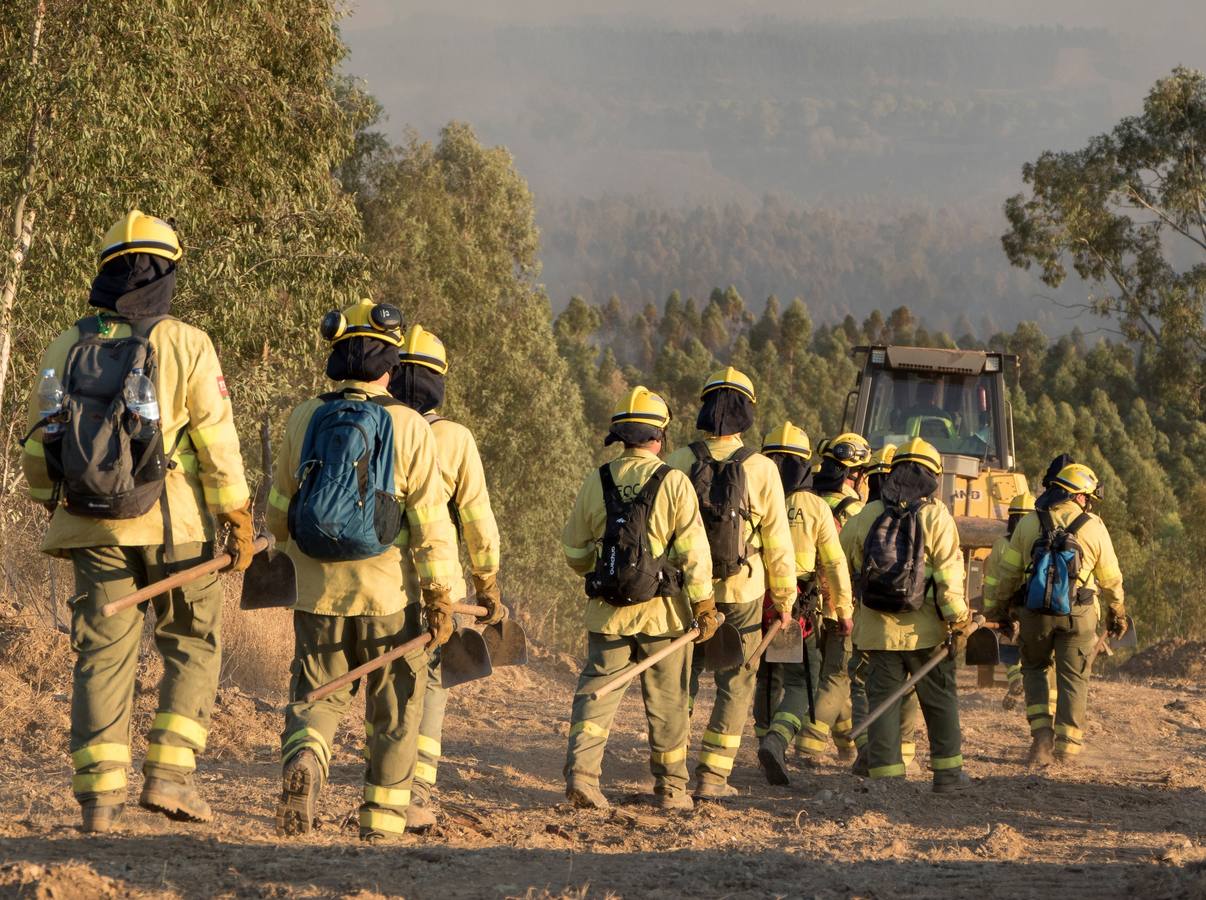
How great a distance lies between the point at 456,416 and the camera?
102 ft

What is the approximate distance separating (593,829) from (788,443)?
370cm

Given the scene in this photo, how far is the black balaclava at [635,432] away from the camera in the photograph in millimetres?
7867

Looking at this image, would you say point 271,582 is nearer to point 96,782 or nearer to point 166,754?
point 166,754

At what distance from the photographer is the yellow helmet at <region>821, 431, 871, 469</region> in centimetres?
1076

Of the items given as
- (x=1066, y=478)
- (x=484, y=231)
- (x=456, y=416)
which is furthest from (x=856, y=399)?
(x=484, y=231)

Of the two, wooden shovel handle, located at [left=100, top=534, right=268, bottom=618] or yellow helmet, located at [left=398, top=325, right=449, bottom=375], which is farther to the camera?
yellow helmet, located at [left=398, top=325, right=449, bottom=375]

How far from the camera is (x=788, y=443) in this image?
10117mm

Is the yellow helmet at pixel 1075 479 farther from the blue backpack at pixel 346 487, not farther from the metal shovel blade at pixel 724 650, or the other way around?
the blue backpack at pixel 346 487

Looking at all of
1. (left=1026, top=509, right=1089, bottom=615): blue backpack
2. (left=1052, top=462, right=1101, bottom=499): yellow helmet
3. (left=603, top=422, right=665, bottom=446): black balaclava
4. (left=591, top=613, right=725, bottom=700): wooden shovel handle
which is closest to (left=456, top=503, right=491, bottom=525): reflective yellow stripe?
(left=603, top=422, right=665, bottom=446): black balaclava

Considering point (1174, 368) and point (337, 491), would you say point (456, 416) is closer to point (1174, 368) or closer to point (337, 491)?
point (1174, 368)

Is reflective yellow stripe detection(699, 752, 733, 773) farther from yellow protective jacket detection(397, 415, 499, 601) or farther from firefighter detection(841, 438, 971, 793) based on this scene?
yellow protective jacket detection(397, 415, 499, 601)

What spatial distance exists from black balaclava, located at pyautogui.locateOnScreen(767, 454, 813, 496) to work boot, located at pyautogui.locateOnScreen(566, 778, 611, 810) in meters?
3.02

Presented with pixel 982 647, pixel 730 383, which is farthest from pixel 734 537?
pixel 982 647

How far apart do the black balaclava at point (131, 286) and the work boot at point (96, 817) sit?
6.30 ft
